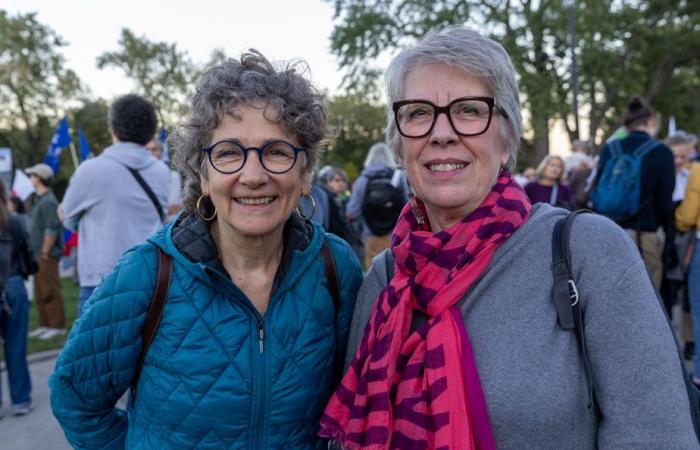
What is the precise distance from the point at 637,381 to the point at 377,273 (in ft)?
2.73

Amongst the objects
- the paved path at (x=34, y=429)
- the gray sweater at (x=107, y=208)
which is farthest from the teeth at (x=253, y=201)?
the paved path at (x=34, y=429)

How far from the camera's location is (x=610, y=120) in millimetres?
27875

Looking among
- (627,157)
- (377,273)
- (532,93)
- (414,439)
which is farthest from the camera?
(532,93)

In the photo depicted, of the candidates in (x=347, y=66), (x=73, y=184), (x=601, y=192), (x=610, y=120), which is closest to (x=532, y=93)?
(x=347, y=66)

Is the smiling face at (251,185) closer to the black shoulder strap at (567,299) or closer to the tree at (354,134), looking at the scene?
the black shoulder strap at (567,299)

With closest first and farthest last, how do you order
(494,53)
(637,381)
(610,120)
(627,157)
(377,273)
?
(637,381)
(494,53)
(377,273)
(627,157)
(610,120)

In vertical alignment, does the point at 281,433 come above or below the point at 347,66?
below

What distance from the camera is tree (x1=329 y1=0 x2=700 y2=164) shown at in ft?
69.6

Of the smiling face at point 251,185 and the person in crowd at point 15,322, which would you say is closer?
the smiling face at point 251,185

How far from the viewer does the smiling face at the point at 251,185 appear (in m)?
1.86

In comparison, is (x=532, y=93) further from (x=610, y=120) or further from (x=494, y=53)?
(x=494, y=53)

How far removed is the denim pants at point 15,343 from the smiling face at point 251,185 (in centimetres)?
392

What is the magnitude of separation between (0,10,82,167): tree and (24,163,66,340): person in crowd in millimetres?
28849

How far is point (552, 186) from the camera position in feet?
25.7
